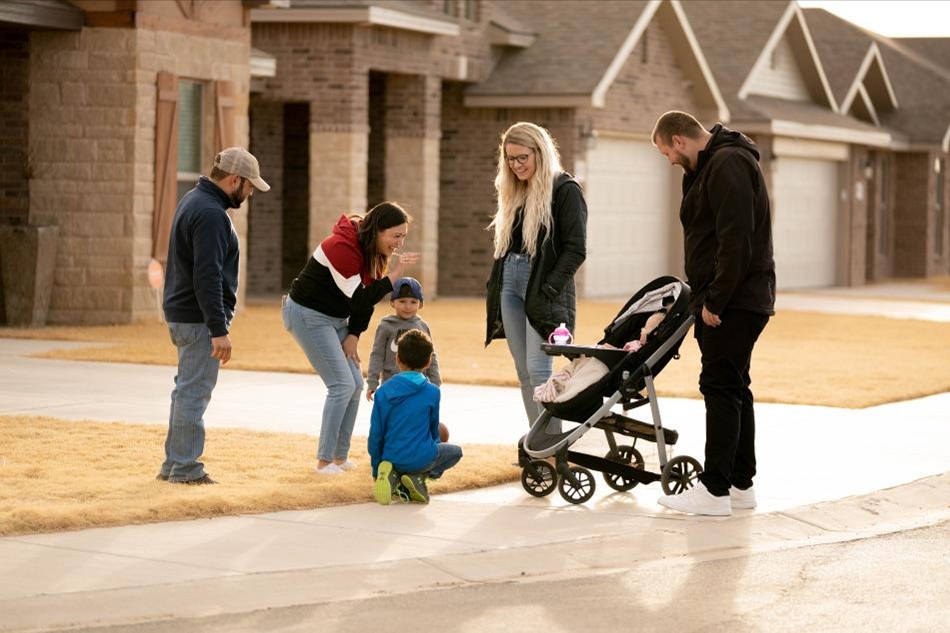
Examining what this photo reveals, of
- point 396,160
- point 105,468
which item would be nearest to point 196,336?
point 105,468

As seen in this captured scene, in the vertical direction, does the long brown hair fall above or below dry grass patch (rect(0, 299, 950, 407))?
above

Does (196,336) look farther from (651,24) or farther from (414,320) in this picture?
(651,24)

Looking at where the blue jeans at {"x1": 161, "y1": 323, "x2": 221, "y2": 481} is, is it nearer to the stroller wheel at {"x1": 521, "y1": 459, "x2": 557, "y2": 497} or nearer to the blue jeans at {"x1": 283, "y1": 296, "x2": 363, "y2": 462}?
the blue jeans at {"x1": 283, "y1": 296, "x2": 363, "y2": 462}

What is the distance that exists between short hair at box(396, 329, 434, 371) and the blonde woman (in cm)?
88

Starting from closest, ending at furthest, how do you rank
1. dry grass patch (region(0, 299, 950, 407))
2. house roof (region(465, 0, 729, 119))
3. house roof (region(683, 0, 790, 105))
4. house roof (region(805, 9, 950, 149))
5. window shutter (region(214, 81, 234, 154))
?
dry grass patch (region(0, 299, 950, 407)) < window shutter (region(214, 81, 234, 154)) < house roof (region(465, 0, 729, 119)) < house roof (region(683, 0, 790, 105)) < house roof (region(805, 9, 950, 149))

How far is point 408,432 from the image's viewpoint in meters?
9.34

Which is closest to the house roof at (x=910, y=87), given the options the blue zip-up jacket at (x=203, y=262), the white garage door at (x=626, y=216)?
the white garage door at (x=626, y=216)

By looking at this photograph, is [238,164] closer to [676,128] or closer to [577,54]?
[676,128]

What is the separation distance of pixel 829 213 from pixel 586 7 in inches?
384

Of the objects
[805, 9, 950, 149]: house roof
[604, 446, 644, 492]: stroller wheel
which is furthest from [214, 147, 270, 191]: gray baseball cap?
[805, 9, 950, 149]: house roof

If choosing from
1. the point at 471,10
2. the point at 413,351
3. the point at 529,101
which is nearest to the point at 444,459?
the point at 413,351

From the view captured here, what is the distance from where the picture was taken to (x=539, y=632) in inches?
265

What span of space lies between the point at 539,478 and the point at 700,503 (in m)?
0.89

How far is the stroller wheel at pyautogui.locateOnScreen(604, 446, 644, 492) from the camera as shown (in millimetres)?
9898
